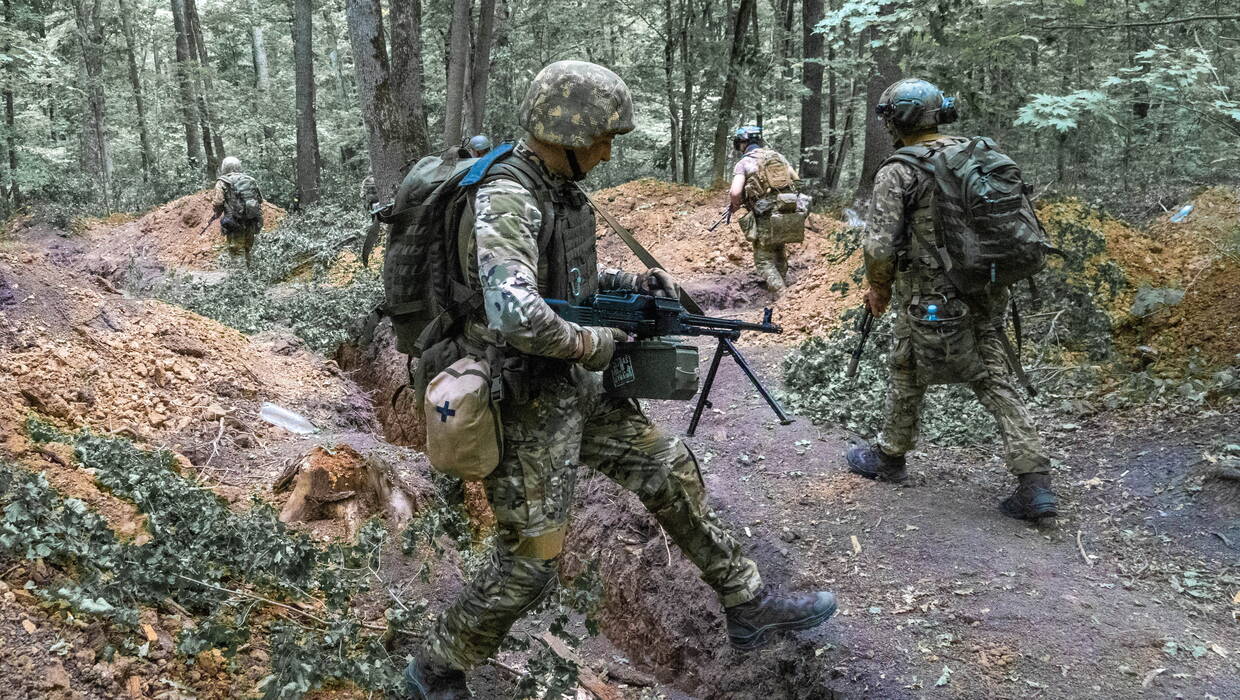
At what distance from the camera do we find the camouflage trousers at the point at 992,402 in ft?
14.9

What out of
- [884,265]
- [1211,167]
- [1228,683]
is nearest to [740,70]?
[1211,167]

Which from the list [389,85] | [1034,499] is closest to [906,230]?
[1034,499]

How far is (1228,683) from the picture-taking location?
3.22 metres

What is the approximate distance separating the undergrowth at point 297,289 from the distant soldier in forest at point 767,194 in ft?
15.7

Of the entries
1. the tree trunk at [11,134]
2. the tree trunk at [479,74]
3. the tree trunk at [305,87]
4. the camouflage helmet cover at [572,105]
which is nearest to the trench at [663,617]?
the camouflage helmet cover at [572,105]

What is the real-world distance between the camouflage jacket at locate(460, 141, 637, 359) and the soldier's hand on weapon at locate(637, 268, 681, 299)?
2.20ft

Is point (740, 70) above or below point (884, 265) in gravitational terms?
above

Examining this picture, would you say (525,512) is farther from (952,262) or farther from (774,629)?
(952,262)

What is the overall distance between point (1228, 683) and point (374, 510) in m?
4.36

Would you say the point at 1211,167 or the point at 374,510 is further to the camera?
the point at 1211,167

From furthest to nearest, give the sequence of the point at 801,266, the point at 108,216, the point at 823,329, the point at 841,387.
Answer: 1. the point at 108,216
2. the point at 801,266
3. the point at 823,329
4. the point at 841,387

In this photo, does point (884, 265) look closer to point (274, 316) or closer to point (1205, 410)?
point (1205, 410)

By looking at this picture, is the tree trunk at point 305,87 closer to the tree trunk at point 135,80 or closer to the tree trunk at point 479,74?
the tree trunk at point 479,74

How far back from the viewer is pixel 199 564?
3.37 meters
